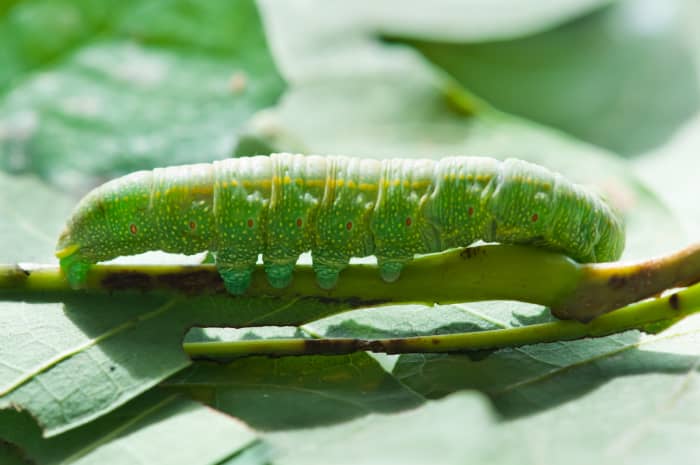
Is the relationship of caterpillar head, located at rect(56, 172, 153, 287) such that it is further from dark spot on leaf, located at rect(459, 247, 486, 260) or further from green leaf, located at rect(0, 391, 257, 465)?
dark spot on leaf, located at rect(459, 247, 486, 260)

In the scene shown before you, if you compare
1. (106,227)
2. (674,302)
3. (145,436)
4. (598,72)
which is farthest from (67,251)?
(598,72)

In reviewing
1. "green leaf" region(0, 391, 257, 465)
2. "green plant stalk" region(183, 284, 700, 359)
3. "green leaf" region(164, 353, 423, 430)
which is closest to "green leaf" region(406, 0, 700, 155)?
"green plant stalk" region(183, 284, 700, 359)

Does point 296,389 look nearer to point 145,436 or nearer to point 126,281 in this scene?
point 145,436

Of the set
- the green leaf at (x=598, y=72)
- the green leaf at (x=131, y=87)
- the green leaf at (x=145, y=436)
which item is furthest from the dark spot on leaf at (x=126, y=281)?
the green leaf at (x=598, y=72)

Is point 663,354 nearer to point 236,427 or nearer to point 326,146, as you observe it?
point 236,427

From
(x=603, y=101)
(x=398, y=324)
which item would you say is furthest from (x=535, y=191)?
(x=603, y=101)

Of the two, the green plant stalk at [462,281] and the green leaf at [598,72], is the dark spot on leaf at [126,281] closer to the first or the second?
the green plant stalk at [462,281]
